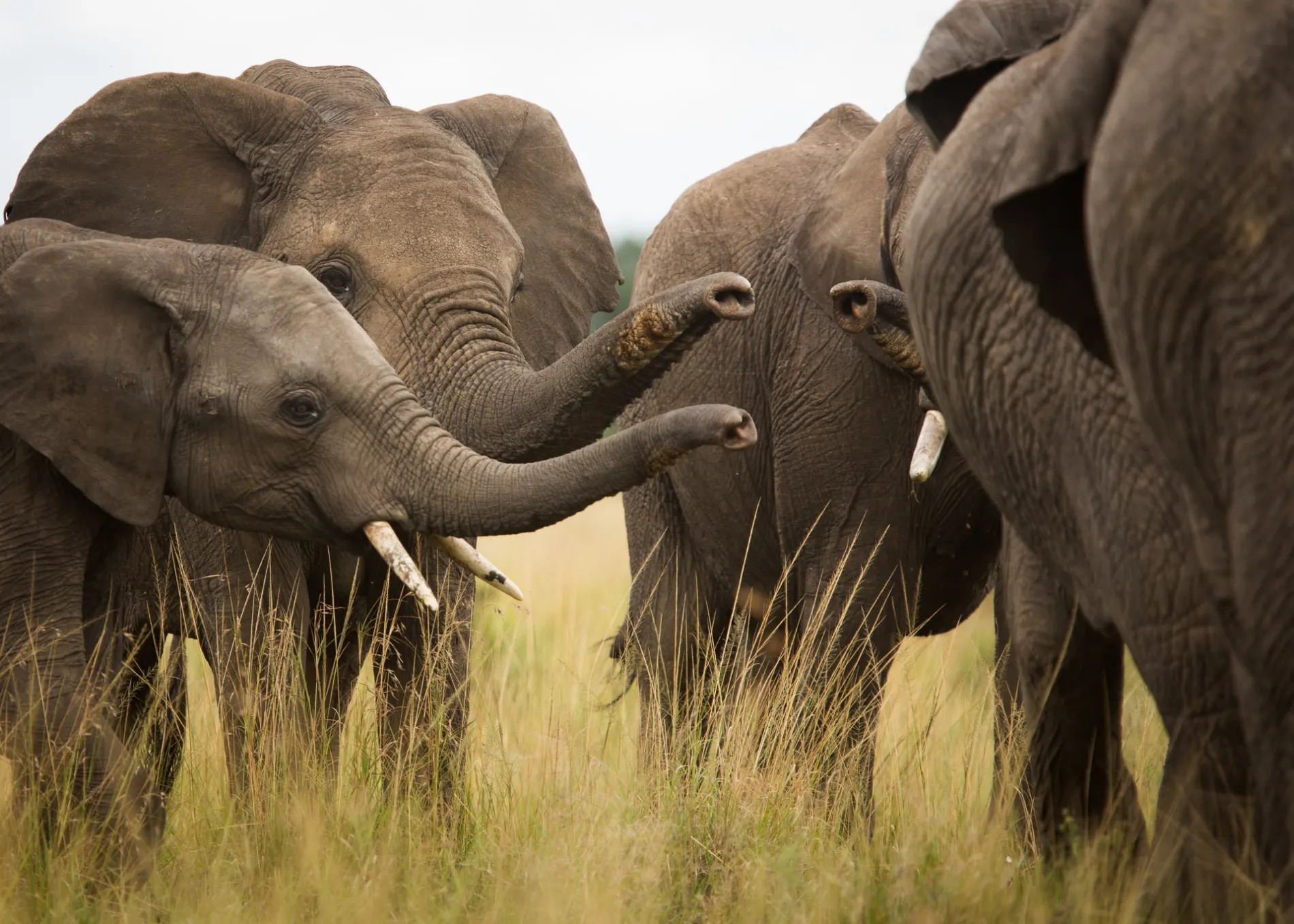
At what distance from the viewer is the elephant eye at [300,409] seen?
3816 mm

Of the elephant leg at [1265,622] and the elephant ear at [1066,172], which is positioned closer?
the elephant leg at [1265,622]

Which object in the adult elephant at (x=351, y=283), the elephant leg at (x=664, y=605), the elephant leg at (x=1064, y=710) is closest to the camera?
the elephant leg at (x=1064, y=710)

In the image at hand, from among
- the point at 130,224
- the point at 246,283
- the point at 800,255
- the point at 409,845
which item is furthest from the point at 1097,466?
the point at 130,224

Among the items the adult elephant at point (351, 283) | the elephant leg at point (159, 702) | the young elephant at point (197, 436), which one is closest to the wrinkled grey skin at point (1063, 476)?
the young elephant at point (197, 436)

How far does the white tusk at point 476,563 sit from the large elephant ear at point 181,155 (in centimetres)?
146

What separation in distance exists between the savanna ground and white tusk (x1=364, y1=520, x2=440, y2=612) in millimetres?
504

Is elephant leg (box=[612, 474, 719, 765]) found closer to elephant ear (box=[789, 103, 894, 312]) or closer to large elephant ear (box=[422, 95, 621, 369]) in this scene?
large elephant ear (box=[422, 95, 621, 369])

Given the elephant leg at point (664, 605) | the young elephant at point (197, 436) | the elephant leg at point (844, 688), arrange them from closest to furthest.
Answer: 1. the young elephant at point (197, 436)
2. the elephant leg at point (844, 688)
3. the elephant leg at point (664, 605)

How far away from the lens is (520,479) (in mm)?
3822

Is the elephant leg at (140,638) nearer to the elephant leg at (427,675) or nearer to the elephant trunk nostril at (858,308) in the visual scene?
the elephant leg at (427,675)

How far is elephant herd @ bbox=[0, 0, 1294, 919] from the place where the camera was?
206 cm

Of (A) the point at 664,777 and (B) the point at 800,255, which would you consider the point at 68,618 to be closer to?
(A) the point at 664,777

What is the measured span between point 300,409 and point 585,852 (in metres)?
1.11

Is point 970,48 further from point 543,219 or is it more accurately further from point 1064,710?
point 543,219
